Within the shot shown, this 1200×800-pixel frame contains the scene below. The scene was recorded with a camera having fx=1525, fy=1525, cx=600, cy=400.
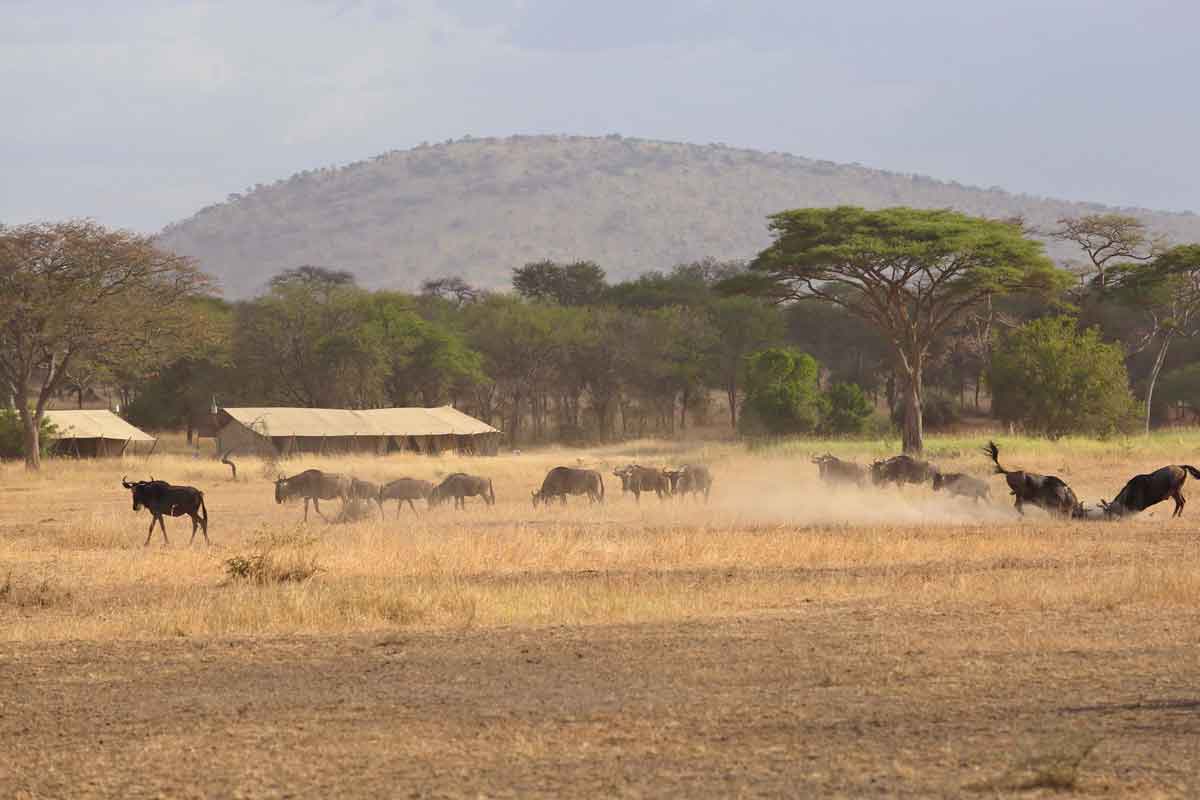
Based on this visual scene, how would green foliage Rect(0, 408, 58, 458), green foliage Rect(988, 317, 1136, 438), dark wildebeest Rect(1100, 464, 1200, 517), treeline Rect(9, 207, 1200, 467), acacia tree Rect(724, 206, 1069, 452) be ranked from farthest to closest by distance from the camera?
1. green foliage Rect(0, 408, 58, 458)
2. green foliage Rect(988, 317, 1136, 438)
3. treeline Rect(9, 207, 1200, 467)
4. acacia tree Rect(724, 206, 1069, 452)
5. dark wildebeest Rect(1100, 464, 1200, 517)

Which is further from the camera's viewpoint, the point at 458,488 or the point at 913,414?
the point at 913,414

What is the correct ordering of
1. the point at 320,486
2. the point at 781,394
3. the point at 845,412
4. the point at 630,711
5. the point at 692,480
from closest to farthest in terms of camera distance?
1. the point at 630,711
2. the point at 320,486
3. the point at 692,480
4. the point at 781,394
5. the point at 845,412

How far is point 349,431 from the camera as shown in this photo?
59.6 meters

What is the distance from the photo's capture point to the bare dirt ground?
24.5 ft

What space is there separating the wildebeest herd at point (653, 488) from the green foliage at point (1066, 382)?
21.3 metres

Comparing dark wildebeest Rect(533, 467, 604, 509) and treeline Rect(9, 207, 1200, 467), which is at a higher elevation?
treeline Rect(9, 207, 1200, 467)

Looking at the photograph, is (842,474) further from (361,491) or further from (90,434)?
(90,434)

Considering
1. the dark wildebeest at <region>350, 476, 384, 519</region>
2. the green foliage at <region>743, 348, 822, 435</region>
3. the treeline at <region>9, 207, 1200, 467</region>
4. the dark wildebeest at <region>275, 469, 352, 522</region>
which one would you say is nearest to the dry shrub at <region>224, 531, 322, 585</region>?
the dark wildebeest at <region>275, 469, 352, 522</region>

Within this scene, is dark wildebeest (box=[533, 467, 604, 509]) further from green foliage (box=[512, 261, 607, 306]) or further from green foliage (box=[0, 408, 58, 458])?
green foliage (box=[512, 261, 607, 306])

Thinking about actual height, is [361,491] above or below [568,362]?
below

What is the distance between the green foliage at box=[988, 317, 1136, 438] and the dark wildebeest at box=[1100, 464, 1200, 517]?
29.2 metres

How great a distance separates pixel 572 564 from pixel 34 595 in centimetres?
583

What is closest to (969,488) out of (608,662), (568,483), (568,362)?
(568,483)

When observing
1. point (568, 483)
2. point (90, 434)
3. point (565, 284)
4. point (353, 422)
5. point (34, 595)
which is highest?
point (565, 284)
